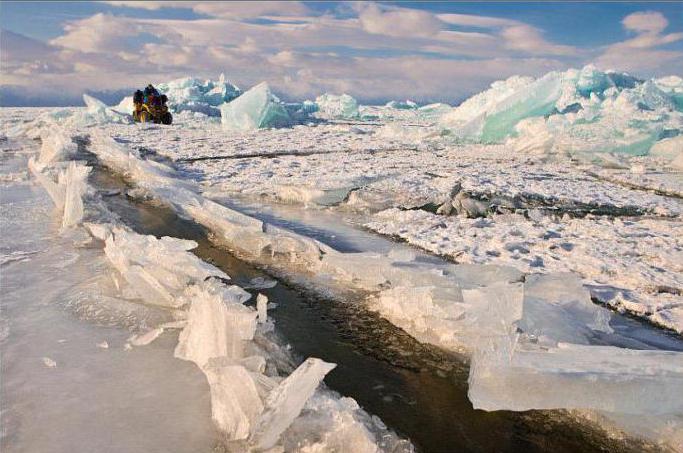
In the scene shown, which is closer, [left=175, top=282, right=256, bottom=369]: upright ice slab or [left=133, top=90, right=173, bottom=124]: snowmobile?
[left=175, top=282, right=256, bottom=369]: upright ice slab

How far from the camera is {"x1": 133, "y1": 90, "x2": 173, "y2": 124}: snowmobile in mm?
20812

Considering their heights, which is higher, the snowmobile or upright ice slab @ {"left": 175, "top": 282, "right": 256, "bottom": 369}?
the snowmobile

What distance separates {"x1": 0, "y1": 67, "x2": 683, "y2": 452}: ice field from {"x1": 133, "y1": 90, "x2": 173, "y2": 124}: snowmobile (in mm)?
13544

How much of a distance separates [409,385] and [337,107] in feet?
118

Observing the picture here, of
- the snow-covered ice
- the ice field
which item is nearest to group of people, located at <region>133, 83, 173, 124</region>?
the ice field

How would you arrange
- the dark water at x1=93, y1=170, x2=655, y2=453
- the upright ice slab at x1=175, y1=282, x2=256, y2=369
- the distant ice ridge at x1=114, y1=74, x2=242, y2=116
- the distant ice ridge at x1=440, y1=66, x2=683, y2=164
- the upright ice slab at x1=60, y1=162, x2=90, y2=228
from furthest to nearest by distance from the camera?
the distant ice ridge at x1=114, y1=74, x2=242, y2=116
the distant ice ridge at x1=440, y1=66, x2=683, y2=164
the upright ice slab at x1=60, y1=162, x2=90, y2=228
the upright ice slab at x1=175, y1=282, x2=256, y2=369
the dark water at x1=93, y1=170, x2=655, y2=453

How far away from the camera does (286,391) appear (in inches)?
69.5

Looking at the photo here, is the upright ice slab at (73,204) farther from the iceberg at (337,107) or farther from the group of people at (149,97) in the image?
the iceberg at (337,107)

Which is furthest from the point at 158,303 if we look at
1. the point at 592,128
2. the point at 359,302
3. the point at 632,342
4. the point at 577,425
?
the point at 592,128

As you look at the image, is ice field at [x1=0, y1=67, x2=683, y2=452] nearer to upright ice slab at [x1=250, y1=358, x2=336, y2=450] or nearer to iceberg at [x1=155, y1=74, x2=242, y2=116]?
upright ice slab at [x1=250, y1=358, x2=336, y2=450]

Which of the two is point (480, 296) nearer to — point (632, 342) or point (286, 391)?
point (632, 342)

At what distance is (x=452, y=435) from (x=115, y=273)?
248 cm

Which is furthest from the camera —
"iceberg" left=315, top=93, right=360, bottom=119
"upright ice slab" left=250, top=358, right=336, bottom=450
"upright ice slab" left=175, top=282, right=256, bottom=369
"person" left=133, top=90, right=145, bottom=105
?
"iceberg" left=315, top=93, right=360, bottom=119

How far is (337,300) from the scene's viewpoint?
312cm
